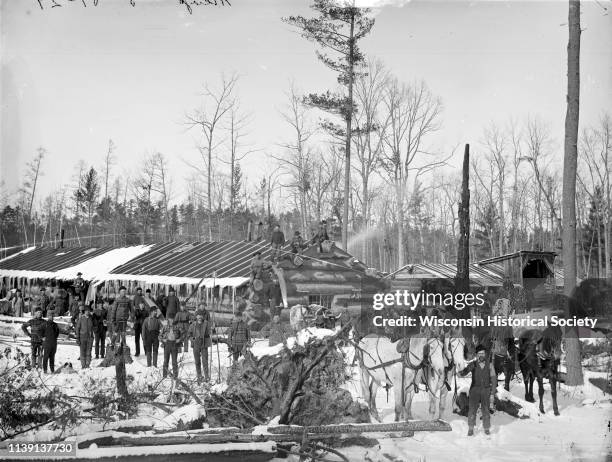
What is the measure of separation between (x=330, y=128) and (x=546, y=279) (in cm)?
566

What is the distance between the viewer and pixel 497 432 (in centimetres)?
779

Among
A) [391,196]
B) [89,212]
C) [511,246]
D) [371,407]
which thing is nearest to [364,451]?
[371,407]

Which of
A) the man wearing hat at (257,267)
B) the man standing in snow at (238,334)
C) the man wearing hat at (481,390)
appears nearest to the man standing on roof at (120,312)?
the man standing in snow at (238,334)

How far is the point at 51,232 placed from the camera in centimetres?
1977

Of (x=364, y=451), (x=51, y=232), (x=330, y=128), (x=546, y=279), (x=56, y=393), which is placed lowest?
(x=364, y=451)

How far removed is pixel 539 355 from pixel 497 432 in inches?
77.9

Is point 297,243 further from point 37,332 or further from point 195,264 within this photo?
point 37,332

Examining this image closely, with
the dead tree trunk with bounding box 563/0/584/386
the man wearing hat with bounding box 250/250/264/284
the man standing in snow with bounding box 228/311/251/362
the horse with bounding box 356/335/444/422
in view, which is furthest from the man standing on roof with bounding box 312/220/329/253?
the dead tree trunk with bounding box 563/0/584/386

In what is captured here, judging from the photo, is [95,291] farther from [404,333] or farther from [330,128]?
[404,333]

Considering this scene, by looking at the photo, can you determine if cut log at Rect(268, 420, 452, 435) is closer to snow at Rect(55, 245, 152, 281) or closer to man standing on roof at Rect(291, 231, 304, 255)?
man standing on roof at Rect(291, 231, 304, 255)

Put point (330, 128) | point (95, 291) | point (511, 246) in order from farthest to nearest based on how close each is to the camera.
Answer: point (95, 291) < point (511, 246) < point (330, 128)

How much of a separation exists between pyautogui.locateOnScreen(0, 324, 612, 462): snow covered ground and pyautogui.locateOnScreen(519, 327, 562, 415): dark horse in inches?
21.0

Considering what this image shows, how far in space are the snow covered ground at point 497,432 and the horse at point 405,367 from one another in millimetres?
344

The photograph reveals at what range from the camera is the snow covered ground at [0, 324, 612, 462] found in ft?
23.4
